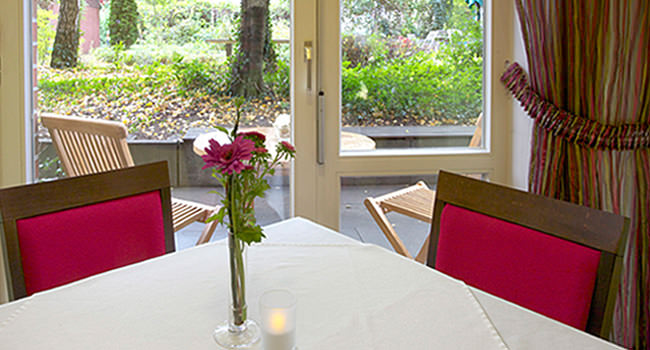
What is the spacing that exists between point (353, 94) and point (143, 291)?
1.47 meters

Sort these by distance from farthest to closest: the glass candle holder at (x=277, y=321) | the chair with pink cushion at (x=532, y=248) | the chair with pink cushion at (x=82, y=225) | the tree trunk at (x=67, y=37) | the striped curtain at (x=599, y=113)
A: the tree trunk at (x=67, y=37) → the striped curtain at (x=599, y=113) → the chair with pink cushion at (x=82, y=225) → the chair with pink cushion at (x=532, y=248) → the glass candle holder at (x=277, y=321)

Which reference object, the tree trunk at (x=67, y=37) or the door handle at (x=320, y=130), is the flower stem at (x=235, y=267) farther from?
the tree trunk at (x=67, y=37)

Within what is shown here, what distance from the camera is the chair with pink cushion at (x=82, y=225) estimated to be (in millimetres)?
1350

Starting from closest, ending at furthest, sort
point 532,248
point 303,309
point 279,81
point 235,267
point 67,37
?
point 235,267
point 303,309
point 532,248
point 67,37
point 279,81

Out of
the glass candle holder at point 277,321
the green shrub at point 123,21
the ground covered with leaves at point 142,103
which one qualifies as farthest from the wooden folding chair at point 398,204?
the glass candle holder at point 277,321

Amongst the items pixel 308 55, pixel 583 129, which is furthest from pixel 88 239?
pixel 583 129

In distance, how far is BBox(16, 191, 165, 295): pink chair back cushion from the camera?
1.36 meters

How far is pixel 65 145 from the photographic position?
2.33 meters

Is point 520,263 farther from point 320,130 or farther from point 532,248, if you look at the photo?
point 320,130

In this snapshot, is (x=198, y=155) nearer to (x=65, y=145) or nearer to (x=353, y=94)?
(x=65, y=145)

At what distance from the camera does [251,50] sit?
237 centimetres

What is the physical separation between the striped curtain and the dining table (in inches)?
43.6

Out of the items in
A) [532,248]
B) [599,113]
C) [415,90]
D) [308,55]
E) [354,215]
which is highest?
[308,55]

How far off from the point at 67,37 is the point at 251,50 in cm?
76
